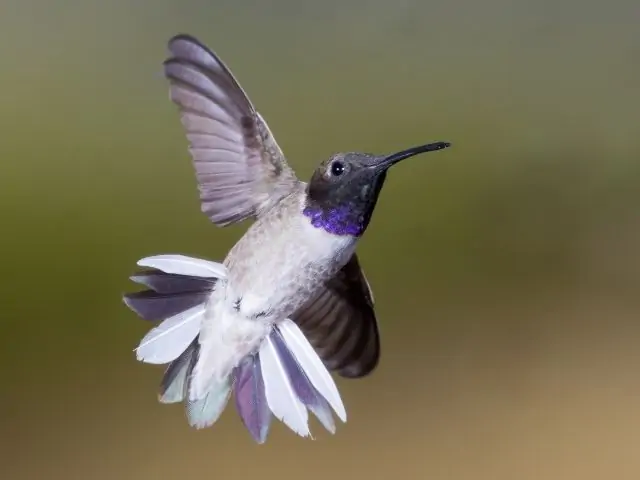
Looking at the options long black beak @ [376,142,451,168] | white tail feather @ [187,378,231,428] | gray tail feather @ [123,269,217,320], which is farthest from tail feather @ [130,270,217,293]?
long black beak @ [376,142,451,168]

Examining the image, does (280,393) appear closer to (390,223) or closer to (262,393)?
(262,393)

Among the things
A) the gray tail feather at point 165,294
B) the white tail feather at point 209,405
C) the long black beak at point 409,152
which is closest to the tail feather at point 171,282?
the gray tail feather at point 165,294

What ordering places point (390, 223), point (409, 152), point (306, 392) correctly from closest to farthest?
1. point (409, 152)
2. point (306, 392)
3. point (390, 223)

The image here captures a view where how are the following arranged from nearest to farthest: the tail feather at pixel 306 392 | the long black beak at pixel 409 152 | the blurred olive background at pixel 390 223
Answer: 1. the long black beak at pixel 409 152
2. the tail feather at pixel 306 392
3. the blurred olive background at pixel 390 223

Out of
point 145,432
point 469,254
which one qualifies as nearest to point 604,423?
point 469,254

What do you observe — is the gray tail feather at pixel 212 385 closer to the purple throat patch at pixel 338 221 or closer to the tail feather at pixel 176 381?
the tail feather at pixel 176 381

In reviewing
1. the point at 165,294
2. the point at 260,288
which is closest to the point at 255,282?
the point at 260,288

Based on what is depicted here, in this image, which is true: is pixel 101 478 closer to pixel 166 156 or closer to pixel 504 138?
pixel 166 156
